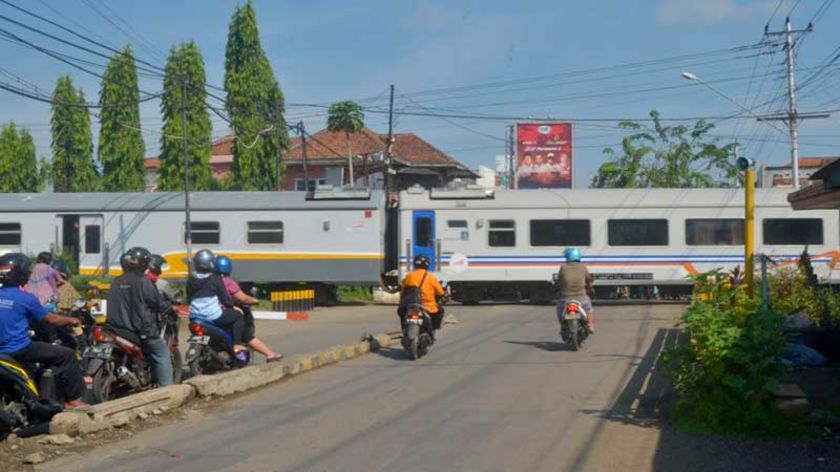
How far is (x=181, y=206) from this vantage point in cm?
2788

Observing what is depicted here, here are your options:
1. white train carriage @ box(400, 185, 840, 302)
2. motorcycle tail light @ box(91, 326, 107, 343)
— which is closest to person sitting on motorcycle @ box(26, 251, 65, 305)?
motorcycle tail light @ box(91, 326, 107, 343)

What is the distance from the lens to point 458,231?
90.6 feet

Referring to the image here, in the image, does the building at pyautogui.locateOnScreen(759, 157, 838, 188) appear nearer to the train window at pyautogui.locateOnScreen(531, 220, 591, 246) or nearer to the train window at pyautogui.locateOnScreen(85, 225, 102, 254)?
the train window at pyautogui.locateOnScreen(531, 220, 591, 246)

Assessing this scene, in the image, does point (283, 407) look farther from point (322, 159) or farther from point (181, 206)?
point (322, 159)

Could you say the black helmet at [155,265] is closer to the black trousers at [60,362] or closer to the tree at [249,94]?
the black trousers at [60,362]

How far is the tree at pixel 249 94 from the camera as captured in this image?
4316 cm

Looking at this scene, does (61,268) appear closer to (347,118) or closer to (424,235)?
(424,235)

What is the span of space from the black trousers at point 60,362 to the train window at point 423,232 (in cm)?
1898

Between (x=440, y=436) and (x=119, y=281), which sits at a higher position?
(x=119, y=281)

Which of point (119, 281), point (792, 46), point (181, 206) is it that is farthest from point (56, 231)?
point (792, 46)

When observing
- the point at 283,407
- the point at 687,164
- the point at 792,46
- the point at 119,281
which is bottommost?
the point at 283,407

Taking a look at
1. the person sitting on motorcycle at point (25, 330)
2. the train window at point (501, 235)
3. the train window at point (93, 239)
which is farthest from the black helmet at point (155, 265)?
the train window at point (93, 239)

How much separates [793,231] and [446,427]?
20398 millimetres

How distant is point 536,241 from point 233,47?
21.5 meters
